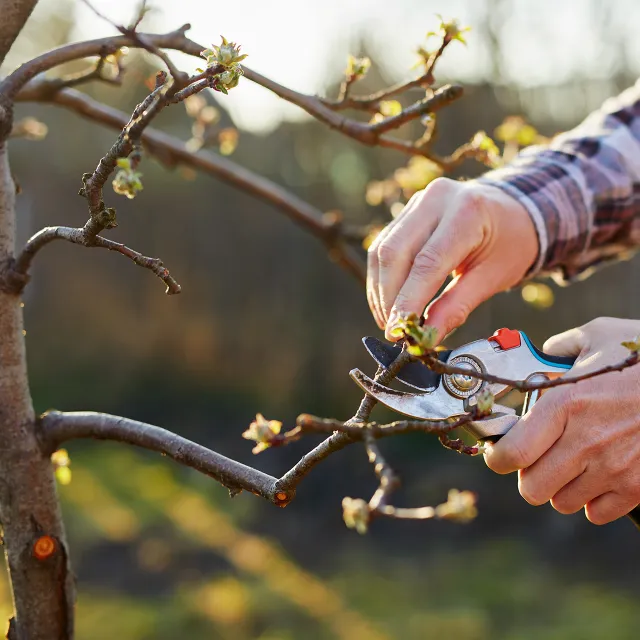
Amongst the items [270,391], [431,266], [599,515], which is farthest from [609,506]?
[270,391]

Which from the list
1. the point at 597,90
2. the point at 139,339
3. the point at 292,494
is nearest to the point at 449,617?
the point at 292,494

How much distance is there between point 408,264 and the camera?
3.74 feet

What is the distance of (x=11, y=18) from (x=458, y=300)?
76 cm

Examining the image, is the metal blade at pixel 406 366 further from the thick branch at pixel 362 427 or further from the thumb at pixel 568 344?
the thick branch at pixel 362 427

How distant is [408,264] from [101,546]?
4209 mm

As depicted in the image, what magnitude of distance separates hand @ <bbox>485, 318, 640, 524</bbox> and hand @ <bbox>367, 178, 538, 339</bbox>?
0.64ft

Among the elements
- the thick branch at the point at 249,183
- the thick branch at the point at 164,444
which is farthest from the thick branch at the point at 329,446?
the thick branch at the point at 249,183

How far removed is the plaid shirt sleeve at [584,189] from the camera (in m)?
1.41

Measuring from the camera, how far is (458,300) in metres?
1.19

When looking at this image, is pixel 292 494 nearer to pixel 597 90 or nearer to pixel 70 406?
pixel 597 90

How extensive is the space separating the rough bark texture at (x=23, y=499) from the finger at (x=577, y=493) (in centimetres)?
74

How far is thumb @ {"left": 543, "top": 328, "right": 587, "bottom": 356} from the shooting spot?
3.75ft

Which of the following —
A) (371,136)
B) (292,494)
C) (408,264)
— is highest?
(371,136)

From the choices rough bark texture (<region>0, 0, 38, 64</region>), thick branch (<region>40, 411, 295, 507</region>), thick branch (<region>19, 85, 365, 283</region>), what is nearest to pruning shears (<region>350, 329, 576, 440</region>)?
thick branch (<region>40, 411, 295, 507</region>)
